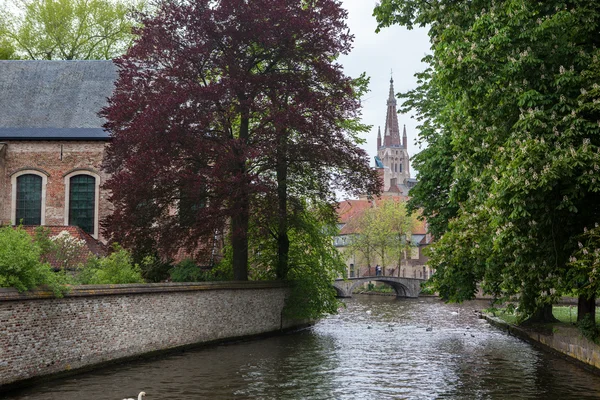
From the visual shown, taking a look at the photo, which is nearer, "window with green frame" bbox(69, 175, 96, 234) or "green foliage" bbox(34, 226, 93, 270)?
"green foliage" bbox(34, 226, 93, 270)

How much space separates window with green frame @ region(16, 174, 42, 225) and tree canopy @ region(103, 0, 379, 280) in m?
9.00

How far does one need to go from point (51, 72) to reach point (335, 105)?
18.0 m

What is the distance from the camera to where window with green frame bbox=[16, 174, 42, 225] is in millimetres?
32906

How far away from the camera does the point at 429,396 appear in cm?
1386

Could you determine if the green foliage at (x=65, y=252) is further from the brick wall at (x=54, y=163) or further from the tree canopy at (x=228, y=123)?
the brick wall at (x=54, y=163)

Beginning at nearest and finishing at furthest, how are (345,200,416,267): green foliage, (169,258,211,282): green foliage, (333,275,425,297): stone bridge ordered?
(169,258,211,282): green foliage → (333,275,425,297): stone bridge → (345,200,416,267): green foliage

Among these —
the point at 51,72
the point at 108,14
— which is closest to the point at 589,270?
the point at 51,72

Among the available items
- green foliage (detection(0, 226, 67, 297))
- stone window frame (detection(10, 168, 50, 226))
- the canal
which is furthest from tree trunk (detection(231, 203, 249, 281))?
stone window frame (detection(10, 168, 50, 226))

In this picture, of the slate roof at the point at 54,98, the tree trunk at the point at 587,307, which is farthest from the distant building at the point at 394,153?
the tree trunk at the point at 587,307

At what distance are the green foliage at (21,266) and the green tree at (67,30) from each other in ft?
101

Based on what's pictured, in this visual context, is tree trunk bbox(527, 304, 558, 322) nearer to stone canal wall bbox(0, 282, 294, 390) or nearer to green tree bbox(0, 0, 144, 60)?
stone canal wall bbox(0, 282, 294, 390)

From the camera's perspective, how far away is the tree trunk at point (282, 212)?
2442cm

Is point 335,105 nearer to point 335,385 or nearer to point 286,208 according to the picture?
point 286,208

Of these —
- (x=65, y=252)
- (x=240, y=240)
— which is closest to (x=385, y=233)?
(x=240, y=240)
